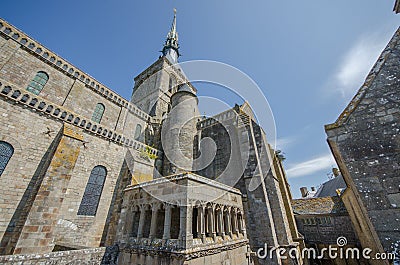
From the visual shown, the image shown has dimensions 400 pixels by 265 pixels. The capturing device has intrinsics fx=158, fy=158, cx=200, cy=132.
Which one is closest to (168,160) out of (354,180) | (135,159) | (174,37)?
(135,159)

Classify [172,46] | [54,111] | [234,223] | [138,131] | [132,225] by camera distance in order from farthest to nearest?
[172,46] < [138,131] < [54,111] < [234,223] < [132,225]

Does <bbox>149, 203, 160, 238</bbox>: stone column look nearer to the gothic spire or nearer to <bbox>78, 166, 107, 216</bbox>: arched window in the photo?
<bbox>78, 166, 107, 216</bbox>: arched window

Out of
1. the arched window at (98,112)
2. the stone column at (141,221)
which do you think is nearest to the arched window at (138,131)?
the arched window at (98,112)

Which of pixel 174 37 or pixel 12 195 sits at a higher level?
pixel 174 37

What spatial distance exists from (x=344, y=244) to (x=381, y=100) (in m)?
18.4

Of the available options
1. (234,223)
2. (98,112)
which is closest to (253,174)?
(234,223)

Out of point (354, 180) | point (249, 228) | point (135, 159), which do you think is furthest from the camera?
point (135, 159)

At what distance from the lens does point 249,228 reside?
9.12m

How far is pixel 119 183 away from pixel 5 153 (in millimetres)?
6189

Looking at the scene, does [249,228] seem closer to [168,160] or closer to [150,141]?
[168,160]

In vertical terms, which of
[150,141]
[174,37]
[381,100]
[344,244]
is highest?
[174,37]

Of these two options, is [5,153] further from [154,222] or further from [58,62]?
[154,222]

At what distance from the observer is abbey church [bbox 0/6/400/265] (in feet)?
18.4

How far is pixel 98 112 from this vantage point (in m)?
14.9
